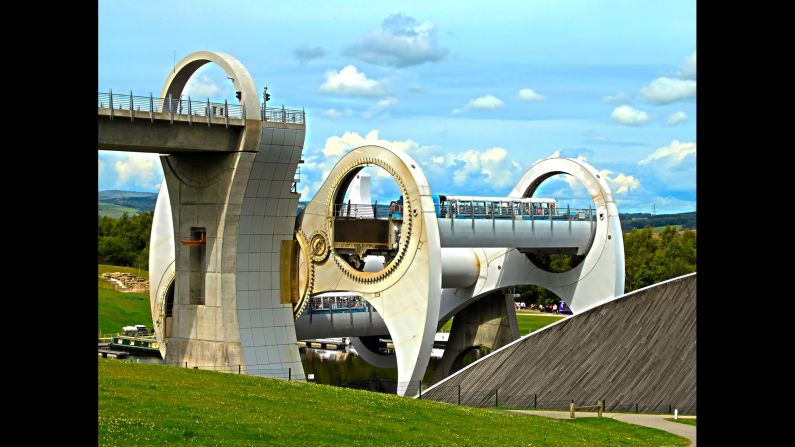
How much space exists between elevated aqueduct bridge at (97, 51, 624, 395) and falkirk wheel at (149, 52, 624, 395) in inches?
2.4

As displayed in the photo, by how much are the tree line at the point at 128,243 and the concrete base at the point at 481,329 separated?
62.4 meters

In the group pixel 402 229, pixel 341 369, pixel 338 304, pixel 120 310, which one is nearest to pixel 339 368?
pixel 341 369

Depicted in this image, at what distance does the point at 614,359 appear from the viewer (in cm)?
3175

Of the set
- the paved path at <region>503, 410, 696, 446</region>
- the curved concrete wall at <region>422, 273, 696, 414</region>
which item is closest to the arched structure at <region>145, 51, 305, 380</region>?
the curved concrete wall at <region>422, 273, 696, 414</region>

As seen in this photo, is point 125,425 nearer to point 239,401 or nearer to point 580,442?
point 239,401

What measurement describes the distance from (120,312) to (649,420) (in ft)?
233

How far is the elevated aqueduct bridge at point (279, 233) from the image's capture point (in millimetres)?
43219

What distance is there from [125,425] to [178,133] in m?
25.6

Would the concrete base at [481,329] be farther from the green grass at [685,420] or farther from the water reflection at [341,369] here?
the green grass at [685,420]

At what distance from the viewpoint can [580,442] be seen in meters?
22.8
